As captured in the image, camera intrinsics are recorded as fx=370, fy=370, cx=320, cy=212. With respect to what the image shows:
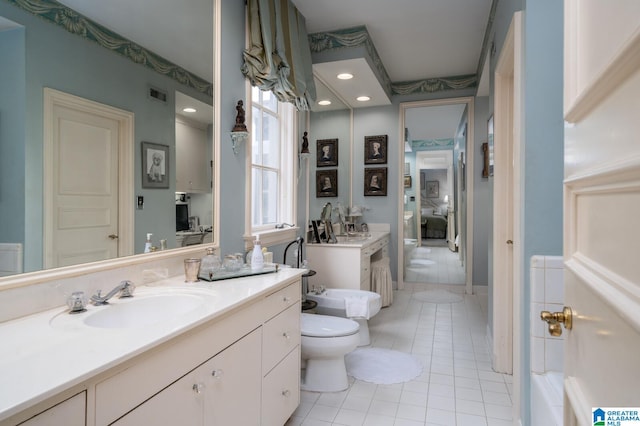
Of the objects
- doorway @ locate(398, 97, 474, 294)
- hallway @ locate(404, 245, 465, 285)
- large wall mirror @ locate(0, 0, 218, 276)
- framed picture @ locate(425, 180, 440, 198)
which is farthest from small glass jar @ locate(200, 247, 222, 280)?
framed picture @ locate(425, 180, 440, 198)

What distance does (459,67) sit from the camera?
170 inches

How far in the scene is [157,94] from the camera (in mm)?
1640

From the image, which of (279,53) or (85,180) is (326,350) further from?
(279,53)

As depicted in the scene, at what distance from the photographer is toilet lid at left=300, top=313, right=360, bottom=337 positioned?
2.18 meters

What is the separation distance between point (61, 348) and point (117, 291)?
44cm

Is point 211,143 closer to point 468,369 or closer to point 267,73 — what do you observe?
point 267,73

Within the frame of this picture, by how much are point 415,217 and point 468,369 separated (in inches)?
253

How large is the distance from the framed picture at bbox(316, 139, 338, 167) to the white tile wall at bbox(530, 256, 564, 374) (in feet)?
10.1

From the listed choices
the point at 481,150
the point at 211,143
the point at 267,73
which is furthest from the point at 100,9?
the point at 481,150

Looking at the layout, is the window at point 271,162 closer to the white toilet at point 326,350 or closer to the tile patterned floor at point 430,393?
the white toilet at point 326,350

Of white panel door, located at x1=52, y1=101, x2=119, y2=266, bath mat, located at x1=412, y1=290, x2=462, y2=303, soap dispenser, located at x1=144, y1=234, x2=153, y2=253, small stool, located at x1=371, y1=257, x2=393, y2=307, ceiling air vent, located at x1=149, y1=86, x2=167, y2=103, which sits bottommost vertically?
bath mat, located at x1=412, y1=290, x2=462, y2=303

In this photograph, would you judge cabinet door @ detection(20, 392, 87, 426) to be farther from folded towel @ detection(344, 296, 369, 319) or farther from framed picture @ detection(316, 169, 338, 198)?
framed picture @ detection(316, 169, 338, 198)

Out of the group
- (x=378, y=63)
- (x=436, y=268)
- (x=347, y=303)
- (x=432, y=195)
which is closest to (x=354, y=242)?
(x=347, y=303)

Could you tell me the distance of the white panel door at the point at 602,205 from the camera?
475 millimetres
